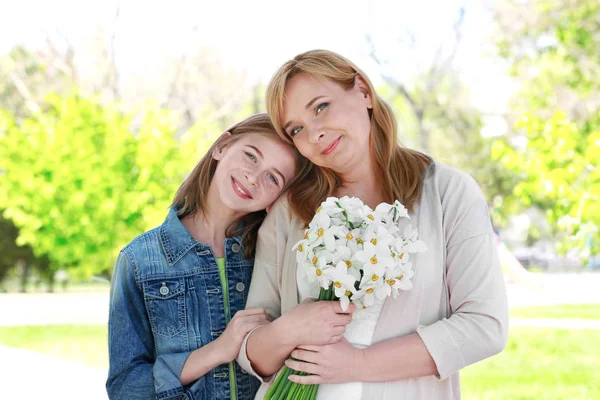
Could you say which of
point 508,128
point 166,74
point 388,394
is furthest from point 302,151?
point 508,128

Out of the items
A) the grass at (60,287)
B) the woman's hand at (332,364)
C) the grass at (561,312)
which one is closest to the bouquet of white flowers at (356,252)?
the woman's hand at (332,364)

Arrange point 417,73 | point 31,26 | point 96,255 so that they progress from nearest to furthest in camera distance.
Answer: point 96,255, point 31,26, point 417,73

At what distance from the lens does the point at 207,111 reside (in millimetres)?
15453

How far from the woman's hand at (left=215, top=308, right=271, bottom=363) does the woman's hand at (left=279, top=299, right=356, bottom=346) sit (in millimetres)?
189

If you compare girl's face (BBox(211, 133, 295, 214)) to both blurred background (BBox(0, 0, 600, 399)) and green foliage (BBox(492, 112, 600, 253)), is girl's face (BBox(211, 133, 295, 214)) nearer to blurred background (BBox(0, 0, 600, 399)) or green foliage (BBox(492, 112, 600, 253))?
green foliage (BBox(492, 112, 600, 253))

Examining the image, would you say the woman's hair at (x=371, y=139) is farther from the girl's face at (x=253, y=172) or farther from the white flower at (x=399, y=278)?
the white flower at (x=399, y=278)

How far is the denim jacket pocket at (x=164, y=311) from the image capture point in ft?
7.16

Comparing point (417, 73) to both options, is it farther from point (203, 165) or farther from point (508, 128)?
Answer: point (203, 165)

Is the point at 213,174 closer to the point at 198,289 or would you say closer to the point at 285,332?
the point at 198,289

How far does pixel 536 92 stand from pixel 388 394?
46.7 ft

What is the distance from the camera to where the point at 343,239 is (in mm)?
1742

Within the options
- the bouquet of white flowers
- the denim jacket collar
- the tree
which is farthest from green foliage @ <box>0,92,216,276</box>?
the bouquet of white flowers

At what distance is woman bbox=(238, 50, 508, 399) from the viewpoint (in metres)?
1.88

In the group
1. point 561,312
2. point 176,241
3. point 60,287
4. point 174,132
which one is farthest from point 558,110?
point 60,287
